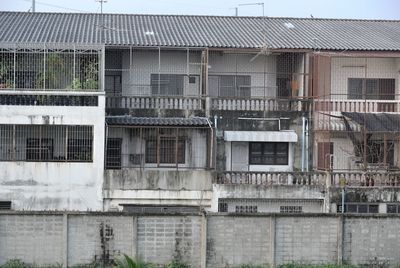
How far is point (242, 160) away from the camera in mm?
30359

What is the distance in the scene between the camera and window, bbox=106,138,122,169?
96.8 feet

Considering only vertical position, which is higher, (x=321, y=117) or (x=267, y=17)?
(x=267, y=17)

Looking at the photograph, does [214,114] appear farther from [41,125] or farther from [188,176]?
[41,125]

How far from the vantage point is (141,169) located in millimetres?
28609

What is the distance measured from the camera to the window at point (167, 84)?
3108 centimetres

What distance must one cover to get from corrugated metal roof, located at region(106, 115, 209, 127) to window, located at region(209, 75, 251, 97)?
2227 millimetres

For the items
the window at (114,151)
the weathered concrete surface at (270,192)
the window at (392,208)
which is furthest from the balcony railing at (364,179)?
the window at (114,151)

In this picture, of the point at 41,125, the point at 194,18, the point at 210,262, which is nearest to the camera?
the point at 210,262

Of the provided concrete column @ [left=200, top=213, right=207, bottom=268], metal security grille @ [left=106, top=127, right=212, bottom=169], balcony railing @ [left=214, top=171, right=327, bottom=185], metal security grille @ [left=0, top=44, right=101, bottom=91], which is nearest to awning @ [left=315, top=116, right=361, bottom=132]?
balcony railing @ [left=214, top=171, right=327, bottom=185]

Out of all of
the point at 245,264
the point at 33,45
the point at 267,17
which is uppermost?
the point at 267,17

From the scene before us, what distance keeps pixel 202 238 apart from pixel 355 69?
1381 centimetres

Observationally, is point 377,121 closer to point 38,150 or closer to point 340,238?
point 340,238

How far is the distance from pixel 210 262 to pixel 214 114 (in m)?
10.1

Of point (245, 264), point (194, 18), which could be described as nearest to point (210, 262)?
point (245, 264)
